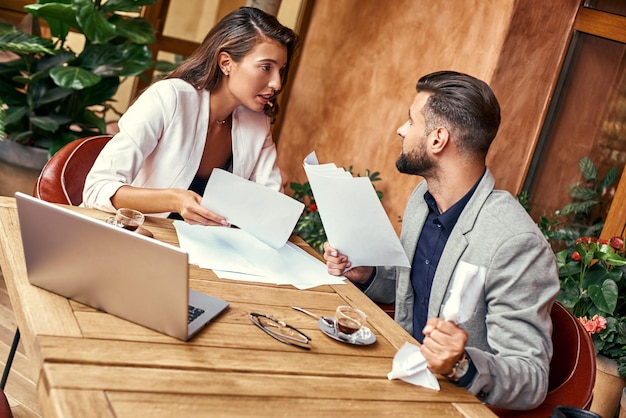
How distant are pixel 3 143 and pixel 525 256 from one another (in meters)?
3.24

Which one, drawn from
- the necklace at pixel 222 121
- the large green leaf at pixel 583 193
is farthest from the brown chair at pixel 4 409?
the large green leaf at pixel 583 193

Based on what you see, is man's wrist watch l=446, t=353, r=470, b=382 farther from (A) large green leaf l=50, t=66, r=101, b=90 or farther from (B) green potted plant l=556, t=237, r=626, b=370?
(A) large green leaf l=50, t=66, r=101, b=90

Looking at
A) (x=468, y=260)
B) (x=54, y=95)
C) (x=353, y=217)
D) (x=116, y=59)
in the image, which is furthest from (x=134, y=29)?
(x=468, y=260)

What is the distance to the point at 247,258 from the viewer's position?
2.26 m

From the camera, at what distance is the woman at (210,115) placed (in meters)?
2.67

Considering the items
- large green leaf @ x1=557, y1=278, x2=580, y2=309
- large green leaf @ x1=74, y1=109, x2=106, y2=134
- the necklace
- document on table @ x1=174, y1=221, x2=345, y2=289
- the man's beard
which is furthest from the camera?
large green leaf @ x1=74, y1=109, x2=106, y2=134

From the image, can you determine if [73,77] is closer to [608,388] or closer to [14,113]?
[14,113]

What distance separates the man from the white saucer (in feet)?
0.68

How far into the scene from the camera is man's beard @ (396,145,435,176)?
2355 millimetres

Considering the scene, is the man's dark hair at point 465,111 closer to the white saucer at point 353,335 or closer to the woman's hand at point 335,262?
the woman's hand at point 335,262

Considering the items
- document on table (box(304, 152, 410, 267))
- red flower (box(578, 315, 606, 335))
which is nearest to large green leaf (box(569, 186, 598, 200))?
red flower (box(578, 315, 606, 335))

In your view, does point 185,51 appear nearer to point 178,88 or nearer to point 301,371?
point 178,88

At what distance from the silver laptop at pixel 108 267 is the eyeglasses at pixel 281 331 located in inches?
5.3

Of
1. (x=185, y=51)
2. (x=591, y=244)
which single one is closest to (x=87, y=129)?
(x=185, y=51)
